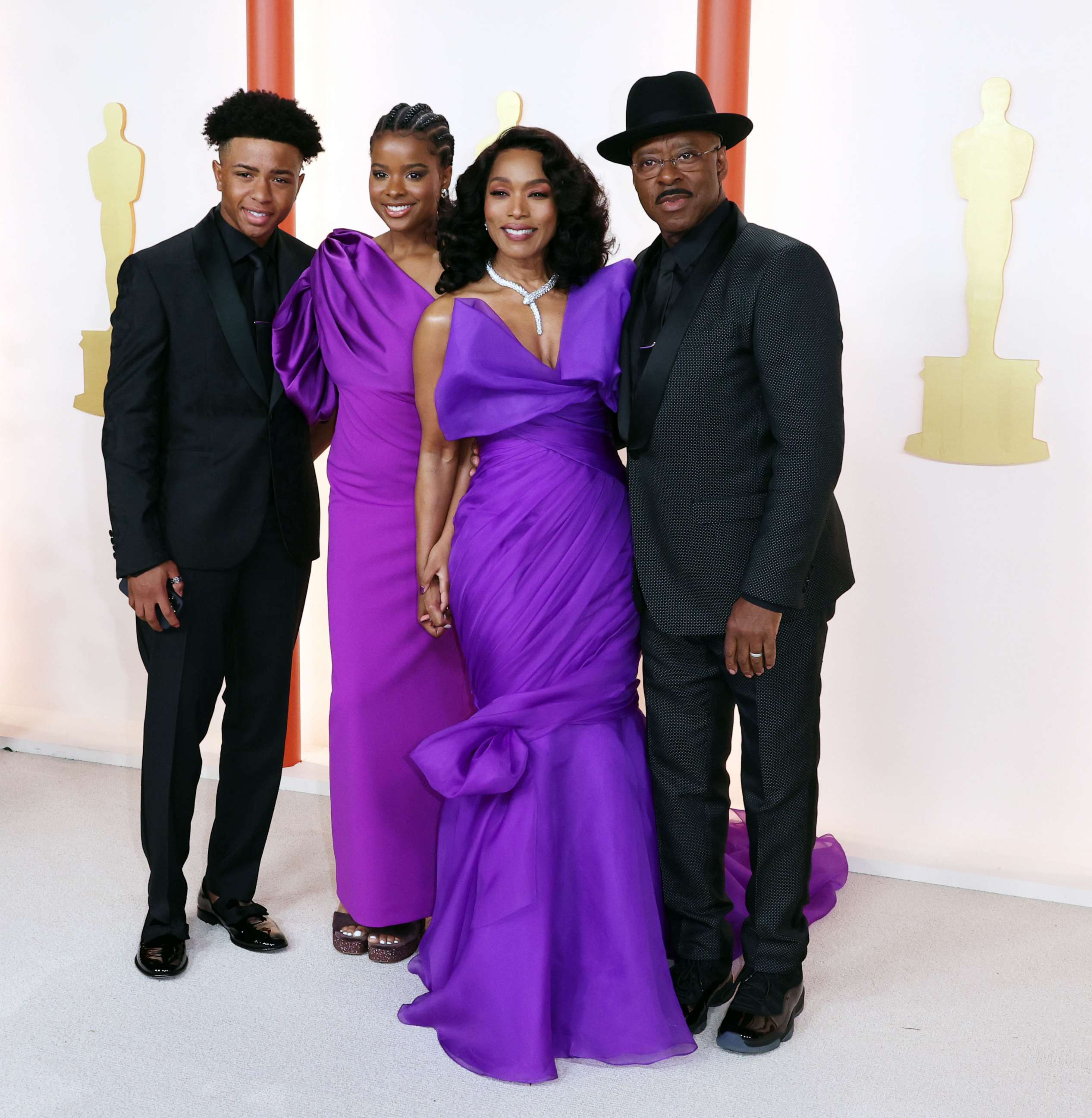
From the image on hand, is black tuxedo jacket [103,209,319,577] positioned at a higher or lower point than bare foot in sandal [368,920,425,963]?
higher

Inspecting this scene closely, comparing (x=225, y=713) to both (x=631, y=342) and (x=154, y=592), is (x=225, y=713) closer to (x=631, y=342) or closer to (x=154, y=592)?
(x=154, y=592)

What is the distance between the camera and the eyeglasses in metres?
2.24

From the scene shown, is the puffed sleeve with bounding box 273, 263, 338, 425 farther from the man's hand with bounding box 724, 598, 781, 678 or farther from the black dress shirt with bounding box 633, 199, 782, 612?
the man's hand with bounding box 724, 598, 781, 678

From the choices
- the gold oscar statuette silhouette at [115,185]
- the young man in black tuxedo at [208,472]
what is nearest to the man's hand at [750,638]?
the young man in black tuxedo at [208,472]

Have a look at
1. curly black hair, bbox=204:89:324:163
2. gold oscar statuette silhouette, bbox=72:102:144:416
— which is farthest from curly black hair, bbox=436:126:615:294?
gold oscar statuette silhouette, bbox=72:102:144:416

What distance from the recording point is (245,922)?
2795 millimetres

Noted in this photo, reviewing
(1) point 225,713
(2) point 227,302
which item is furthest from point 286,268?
(1) point 225,713

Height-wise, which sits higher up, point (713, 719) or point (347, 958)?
point (713, 719)

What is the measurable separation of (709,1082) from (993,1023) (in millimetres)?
669

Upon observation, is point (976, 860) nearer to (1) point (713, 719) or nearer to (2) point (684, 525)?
(1) point (713, 719)

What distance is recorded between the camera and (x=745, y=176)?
3.37 metres

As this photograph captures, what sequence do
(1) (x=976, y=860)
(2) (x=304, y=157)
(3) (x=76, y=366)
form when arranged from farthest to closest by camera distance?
1. (3) (x=76, y=366)
2. (1) (x=976, y=860)
3. (2) (x=304, y=157)

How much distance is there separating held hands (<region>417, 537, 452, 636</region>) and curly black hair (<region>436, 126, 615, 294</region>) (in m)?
0.54

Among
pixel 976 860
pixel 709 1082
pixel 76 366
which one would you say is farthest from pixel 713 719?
pixel 76 366
